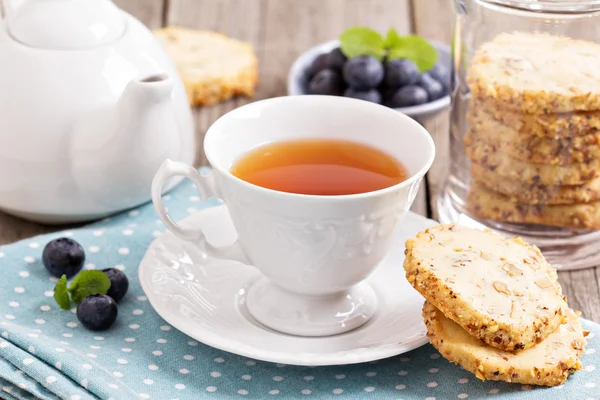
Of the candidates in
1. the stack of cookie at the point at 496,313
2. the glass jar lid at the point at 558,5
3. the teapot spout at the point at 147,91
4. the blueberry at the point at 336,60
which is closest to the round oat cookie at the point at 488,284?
the stack of cookie at the point at 496,313

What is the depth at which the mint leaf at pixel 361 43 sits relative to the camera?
2.20 m

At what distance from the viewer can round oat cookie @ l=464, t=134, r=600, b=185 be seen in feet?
5.00

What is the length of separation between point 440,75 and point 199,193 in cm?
111

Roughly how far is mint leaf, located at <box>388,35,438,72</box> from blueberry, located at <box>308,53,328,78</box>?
0.17 m

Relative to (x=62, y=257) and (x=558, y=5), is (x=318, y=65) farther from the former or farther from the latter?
(x=62, y=257)

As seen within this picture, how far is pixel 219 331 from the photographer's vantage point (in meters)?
1.26

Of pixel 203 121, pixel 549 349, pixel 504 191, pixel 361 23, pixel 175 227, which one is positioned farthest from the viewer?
pixel 361 23

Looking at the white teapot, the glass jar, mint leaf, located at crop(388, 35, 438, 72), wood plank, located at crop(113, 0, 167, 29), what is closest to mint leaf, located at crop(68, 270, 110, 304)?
the white teapot

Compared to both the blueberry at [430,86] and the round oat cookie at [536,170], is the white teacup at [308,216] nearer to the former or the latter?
the round oat cookie at [536,170]

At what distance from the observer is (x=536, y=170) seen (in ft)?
5.04

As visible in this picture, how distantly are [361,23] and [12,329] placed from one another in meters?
1.69

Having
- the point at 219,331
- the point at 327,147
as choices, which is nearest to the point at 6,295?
the point at 219,331

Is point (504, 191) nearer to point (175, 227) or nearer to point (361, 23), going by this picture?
point (175, 227)

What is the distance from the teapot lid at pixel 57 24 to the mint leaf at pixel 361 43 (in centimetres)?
75
